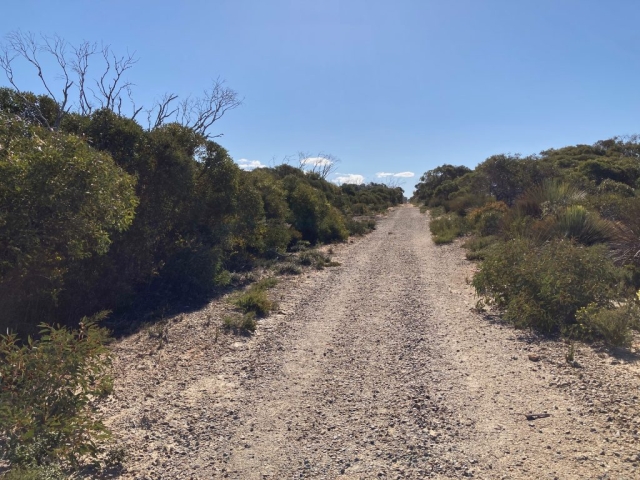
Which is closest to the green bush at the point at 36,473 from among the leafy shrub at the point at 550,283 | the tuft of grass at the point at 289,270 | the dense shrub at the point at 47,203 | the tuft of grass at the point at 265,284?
the dense shrub at the point at 47,203

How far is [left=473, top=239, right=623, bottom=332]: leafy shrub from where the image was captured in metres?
7.66

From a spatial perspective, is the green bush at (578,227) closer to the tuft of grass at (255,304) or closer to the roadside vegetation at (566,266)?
the roadside vegetation at (566,266)

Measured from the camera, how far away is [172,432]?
4.82m

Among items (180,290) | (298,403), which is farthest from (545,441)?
(180,290)

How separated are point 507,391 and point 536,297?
125 inches

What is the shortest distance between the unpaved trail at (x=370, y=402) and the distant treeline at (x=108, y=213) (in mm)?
1399

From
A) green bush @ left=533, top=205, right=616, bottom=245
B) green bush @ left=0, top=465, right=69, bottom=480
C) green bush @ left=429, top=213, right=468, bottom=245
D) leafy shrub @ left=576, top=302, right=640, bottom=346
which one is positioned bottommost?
green bush @ left=0, top=465, right=69, bottom=480

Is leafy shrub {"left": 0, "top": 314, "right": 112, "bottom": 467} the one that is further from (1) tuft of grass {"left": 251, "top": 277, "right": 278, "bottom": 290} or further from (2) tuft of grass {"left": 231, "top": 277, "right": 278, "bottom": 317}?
(1) tuft of grass {"left": 251, "top": 277, "right": 278, "bottom": 290}

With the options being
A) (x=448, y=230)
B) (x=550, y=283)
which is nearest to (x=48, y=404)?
(x=550, y=283)

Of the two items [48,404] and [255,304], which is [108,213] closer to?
[48,404]

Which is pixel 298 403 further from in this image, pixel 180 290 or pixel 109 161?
pixel 180 290

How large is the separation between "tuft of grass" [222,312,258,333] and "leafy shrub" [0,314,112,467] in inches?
157

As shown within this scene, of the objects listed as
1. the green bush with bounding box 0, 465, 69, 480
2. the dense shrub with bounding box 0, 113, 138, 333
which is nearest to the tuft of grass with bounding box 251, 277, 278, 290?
the dense shrub with bounding box 0, 113, 138, 333

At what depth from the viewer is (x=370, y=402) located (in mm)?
5309
